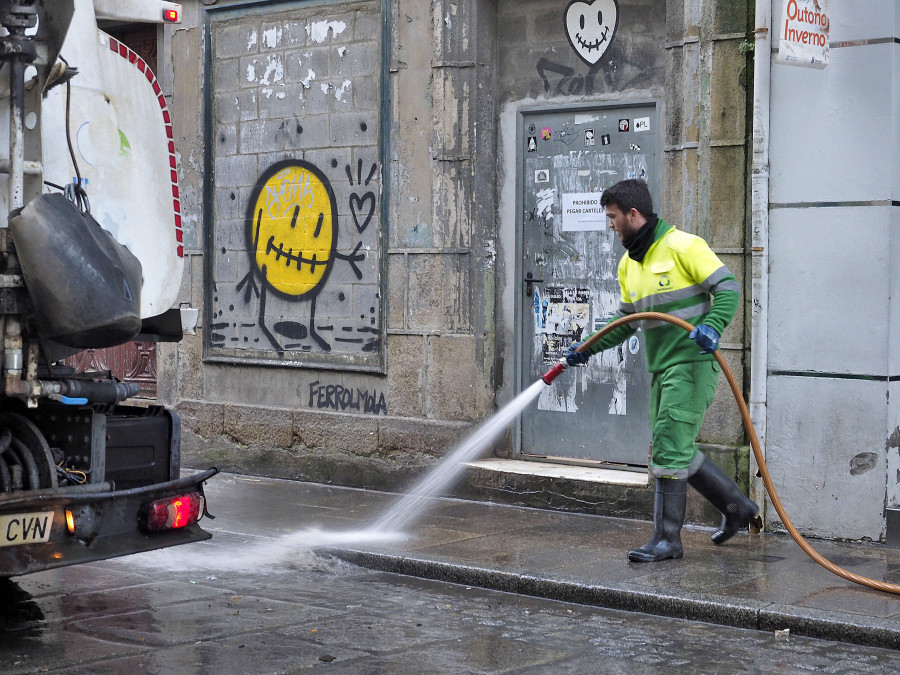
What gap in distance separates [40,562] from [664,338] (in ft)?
10.9

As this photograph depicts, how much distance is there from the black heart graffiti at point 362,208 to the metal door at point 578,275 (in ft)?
3.89

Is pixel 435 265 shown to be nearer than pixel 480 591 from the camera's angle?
No

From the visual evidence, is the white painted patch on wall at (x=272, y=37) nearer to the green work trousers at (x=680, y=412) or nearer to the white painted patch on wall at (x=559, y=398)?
the white painted patch on wall at (x=559, y=398)

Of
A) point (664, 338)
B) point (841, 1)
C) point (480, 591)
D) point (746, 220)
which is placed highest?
point (841, 1)

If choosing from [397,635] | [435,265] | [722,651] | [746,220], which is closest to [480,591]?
[397,635]

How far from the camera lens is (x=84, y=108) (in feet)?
19.6

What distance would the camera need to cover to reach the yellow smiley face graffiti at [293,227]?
1010 centimetres

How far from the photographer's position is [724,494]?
712 centimetres

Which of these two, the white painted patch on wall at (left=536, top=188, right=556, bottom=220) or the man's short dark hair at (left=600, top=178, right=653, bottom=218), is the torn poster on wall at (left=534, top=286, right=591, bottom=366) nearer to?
the white painted patch on wall at (left=536, top=188, right=556, bottom=220)

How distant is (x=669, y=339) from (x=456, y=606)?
1774 mm

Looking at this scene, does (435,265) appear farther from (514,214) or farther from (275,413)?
(275,413)

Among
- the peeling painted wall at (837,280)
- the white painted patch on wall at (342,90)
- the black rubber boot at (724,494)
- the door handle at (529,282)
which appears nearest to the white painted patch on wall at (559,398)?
the door handle at (529,282)

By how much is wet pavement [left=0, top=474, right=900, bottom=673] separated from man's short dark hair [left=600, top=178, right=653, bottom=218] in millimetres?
1830

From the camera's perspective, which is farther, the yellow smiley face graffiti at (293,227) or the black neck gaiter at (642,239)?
the yellow smiley face graffiti at (293,227)
